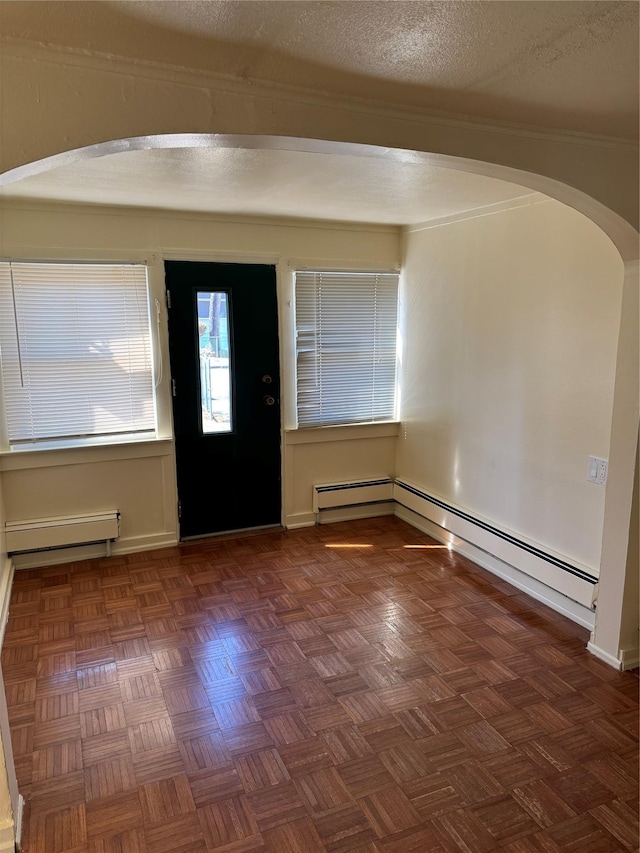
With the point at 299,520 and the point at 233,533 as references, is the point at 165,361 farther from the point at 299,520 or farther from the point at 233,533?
the point at 299,520

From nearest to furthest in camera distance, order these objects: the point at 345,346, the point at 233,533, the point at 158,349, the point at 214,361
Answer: the point at 158,349 < the point at 214,361 < the point at 233,533 < the point at 345,346

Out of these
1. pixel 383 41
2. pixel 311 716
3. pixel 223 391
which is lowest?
pixel 311 716

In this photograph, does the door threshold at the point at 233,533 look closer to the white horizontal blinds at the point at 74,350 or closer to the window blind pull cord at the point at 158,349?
the white horizontal blinds at the point at 74,350

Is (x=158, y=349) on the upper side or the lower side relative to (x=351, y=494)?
upper

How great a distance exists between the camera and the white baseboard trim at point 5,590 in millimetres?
2876

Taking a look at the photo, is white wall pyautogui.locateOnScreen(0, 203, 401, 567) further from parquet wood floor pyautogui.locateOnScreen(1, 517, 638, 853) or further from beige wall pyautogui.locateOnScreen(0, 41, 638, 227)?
beige wall pyautogui.locateOnScreen(0, 41, 638, 227)

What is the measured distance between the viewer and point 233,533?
4172 mm

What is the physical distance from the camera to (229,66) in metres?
1.42

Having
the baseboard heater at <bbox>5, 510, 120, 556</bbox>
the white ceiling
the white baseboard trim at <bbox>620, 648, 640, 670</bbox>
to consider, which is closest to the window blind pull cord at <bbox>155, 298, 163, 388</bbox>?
the baseboard heater at <bbox>5, 510, 120, 556</bbox>

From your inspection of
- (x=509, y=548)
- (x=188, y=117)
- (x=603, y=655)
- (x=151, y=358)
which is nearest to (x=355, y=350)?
(x=151, y=358)

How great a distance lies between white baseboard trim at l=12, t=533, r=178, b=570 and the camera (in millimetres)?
3594

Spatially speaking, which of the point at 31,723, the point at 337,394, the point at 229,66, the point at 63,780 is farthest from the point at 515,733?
the point at 337,394

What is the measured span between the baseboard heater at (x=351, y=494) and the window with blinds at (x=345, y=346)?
1.63 ft

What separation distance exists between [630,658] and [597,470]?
34.2 inches
